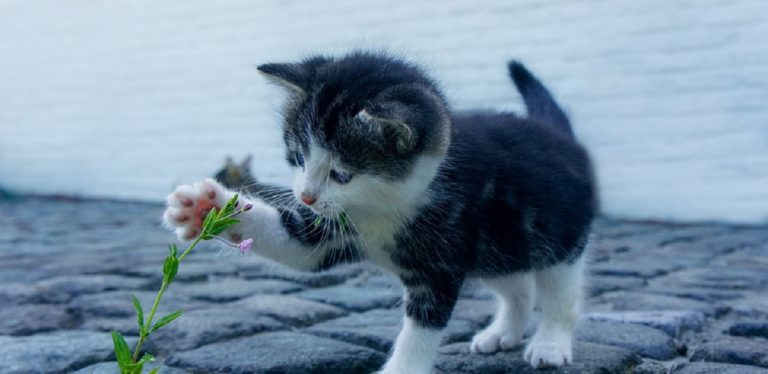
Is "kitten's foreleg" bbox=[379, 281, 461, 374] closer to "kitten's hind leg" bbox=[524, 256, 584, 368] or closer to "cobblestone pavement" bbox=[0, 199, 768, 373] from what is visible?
"cobblestone pavement" bbox=[0, 199, 768, 373]

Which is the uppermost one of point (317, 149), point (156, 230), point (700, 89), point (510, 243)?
point (700, 89)

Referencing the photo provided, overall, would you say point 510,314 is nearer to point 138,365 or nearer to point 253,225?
point 253,225

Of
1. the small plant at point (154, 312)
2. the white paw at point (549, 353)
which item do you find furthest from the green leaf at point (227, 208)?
the white paw at point (549, 353)

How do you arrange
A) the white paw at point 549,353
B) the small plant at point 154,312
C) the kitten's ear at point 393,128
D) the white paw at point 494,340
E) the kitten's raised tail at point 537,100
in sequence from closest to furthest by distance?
1. the small plant at point 154,312
2. the kitten's ear at point 393,128
3. the white paw at point 549,353
4. the white paw at point 494,340
5. the kitten's raised tail at point 537,100

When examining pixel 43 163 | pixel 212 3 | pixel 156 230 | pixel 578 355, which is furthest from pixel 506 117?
pixel 43 163

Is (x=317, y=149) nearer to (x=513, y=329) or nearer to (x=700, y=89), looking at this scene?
(x=513, y=329)

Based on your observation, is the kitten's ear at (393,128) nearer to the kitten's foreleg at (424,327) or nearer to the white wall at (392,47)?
the kitten's foreleg at (424,327)

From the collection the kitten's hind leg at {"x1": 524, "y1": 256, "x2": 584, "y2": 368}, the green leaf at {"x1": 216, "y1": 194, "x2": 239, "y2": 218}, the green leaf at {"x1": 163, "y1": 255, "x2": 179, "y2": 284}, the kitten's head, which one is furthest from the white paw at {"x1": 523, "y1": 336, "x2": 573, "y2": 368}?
the green leaf at {"x1": 163, "y1": 255, "x2": 179, "y2": 284}
